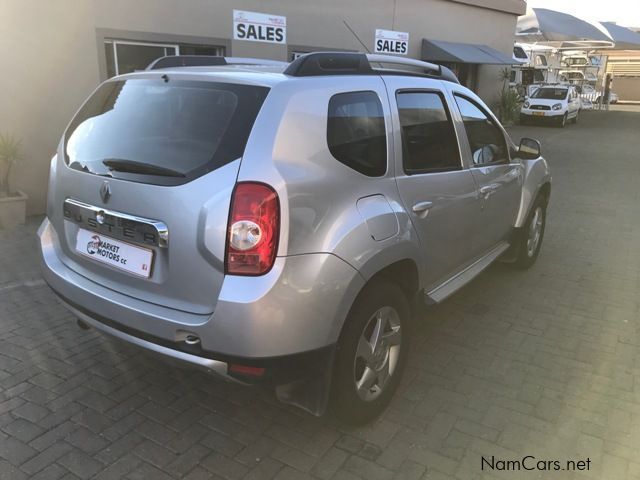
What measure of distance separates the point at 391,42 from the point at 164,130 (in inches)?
468

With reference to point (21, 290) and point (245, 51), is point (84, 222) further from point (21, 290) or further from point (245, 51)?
Answer: point (245, 51)

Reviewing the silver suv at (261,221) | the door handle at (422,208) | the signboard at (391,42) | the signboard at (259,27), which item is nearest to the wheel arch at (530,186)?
the silver suv at (261,221)

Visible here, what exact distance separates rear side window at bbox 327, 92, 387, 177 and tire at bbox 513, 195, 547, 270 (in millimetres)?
2511

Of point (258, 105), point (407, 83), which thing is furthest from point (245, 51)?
point (258, 105)

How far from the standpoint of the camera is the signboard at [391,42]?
12844 millimetres

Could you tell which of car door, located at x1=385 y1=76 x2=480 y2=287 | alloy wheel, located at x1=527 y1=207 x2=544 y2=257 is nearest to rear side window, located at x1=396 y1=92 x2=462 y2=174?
car door, located at x1=385 y1=76 x2=480 y2=287

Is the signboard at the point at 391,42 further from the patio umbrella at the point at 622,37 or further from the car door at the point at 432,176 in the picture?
the patio umbrella at the point at 622,37

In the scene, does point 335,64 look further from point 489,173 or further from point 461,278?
point 461,278

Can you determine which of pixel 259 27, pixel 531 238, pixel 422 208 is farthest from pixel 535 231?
pixel 259 27

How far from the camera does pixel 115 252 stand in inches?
100

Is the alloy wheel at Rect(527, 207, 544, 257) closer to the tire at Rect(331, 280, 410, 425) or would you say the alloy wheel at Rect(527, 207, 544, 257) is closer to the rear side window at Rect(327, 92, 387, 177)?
the tire at Rect(331, 280, 410, 425)

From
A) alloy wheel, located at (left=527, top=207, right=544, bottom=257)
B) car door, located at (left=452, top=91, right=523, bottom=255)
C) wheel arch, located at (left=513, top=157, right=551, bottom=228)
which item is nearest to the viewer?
car door, located at (left=452, top=91, right=523, bottom=255)

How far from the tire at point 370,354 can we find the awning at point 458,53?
1297 centimetres

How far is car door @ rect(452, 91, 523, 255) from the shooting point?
3.78 meters
